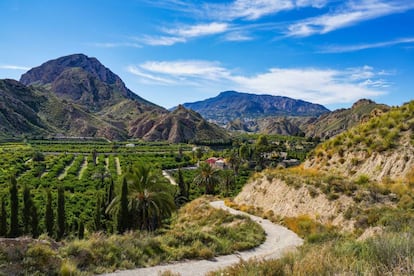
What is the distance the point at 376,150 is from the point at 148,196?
47.3 feet

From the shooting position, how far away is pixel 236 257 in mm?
11500

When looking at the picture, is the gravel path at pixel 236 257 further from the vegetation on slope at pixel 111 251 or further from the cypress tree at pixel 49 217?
the cypress tree at pixel 49 217

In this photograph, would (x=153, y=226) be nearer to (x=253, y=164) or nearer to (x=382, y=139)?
(x=382, y=139)

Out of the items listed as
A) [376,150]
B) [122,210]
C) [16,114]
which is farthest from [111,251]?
[16,114]

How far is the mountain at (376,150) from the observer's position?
1852cm

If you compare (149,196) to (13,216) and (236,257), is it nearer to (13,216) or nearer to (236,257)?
(236,257)

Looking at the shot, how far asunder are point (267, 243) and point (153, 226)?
10.1 metres

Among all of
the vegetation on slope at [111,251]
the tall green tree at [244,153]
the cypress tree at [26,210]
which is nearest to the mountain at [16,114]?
the tall green tree at [244,153]

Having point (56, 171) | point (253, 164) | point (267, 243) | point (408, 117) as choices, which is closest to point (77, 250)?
point (267, 243)

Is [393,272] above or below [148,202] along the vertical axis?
above

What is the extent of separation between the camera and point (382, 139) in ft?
68.0

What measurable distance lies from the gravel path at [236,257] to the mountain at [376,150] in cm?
589

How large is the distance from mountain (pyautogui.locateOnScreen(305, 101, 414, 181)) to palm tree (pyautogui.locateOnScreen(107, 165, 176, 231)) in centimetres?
1105

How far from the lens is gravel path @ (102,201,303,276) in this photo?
890 cm
